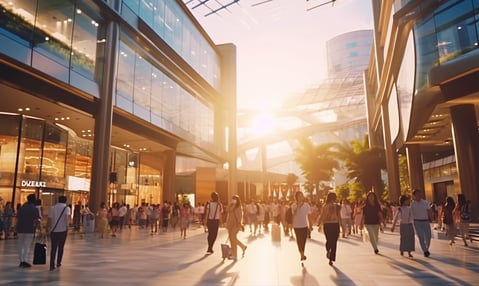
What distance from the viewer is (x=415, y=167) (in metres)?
31.4

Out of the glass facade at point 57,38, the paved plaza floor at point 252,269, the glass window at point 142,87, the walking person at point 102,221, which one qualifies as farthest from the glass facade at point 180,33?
the paved plaza floor at point 252,269

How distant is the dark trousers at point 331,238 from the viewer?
8.70 m

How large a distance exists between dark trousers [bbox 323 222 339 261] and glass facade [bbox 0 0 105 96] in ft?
44.5

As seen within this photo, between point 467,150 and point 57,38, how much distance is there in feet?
70.9

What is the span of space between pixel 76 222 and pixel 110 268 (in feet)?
54.1

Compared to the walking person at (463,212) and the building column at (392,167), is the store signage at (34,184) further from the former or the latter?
the building column at (392,167)

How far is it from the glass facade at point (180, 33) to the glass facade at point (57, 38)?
3.68 metres

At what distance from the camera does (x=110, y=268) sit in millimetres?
8297

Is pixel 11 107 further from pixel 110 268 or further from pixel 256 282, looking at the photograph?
pixel 256 282

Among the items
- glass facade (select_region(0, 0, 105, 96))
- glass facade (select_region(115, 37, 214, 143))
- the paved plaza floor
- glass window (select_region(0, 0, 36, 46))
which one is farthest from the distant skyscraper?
the paved plaza floor

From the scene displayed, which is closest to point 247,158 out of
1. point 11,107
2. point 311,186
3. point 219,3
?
point 311,186

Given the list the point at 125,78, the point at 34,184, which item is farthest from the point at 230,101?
the point at 34,184

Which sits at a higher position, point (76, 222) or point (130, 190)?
point (130, 190)

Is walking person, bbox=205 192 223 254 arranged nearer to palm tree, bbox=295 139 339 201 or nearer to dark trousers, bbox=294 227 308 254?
dark trousers, bbox=294 227 308 254
